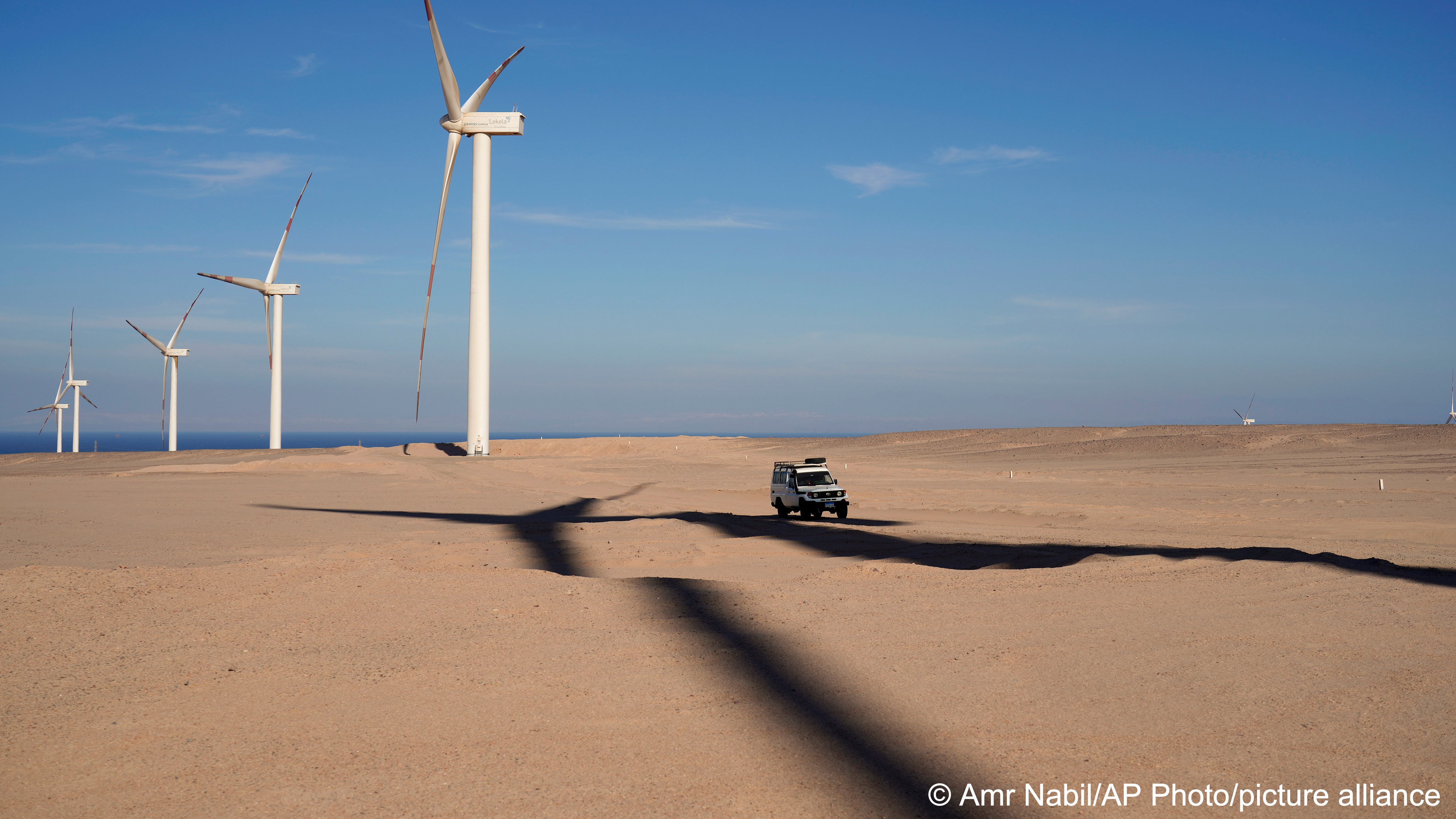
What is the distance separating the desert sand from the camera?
588cm

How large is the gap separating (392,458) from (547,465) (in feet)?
31.2

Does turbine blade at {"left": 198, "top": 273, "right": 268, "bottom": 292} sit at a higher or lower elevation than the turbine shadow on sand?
higher

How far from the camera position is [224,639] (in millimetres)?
9023

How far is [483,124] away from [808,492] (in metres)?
41.4

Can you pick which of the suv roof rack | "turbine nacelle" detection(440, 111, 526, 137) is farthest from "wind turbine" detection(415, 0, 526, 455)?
the suv roof rack

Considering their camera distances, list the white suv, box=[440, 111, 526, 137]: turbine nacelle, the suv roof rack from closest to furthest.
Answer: the white suv, the suv roof rack, box=[440, 111, 526, 137]: turbine nacelle

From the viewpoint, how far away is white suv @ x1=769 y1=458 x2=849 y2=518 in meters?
26.8

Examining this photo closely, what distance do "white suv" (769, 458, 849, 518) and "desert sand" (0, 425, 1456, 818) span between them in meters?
6.86

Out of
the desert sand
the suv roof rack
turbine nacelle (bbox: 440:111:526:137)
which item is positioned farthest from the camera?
turbine nacelle (bbox: 440:111:526:137)

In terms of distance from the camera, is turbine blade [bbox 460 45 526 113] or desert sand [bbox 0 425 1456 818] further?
turbine blade [bbox 460 45 526 113]

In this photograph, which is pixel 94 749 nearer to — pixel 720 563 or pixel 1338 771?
pixel 1338 771

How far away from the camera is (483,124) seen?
190ft

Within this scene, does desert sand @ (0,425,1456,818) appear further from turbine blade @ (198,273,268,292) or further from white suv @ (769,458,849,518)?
turbine blade @ (198,273,268,292)

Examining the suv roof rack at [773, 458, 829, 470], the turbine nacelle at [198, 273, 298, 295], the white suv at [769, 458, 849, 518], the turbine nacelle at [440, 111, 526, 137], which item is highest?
the turbine nacelle at [440, 111, 526, 137]
